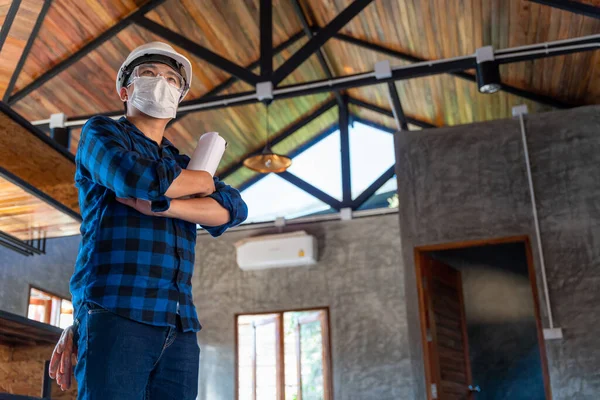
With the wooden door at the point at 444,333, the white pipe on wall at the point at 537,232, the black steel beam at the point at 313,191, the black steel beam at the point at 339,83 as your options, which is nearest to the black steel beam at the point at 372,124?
the black steel beam at the point at 313,191

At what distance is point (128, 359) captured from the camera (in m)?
1.03

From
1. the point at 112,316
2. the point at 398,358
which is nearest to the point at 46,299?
the point at 398,358

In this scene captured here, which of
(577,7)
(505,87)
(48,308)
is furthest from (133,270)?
(505,87)

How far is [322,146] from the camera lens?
10188 millimetres

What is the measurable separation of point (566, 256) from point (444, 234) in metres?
1.03

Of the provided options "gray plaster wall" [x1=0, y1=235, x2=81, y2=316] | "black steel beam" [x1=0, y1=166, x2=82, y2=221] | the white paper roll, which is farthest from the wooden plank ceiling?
the white paper roll

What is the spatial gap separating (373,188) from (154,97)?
839 centimetres

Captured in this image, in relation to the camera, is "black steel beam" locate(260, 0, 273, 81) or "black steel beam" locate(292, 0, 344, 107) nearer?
"black steel beam" locate(260, 0, 273, 81)

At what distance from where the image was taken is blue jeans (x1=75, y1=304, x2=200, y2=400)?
1.02 metres

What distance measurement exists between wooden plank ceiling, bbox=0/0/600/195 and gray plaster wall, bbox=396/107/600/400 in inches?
39.5

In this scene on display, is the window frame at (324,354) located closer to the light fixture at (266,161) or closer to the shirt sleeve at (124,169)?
the light fixture at (266,161)

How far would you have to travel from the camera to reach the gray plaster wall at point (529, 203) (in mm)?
5492

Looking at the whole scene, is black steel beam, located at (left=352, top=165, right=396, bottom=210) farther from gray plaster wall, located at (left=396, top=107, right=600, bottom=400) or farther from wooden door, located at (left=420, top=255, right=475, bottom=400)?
gray plaster wall, located at (left=396, top=107, right=600, bottom=400)

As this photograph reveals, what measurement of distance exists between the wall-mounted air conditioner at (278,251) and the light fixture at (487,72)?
4125 millimetres
